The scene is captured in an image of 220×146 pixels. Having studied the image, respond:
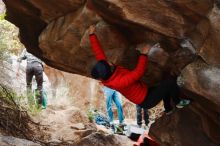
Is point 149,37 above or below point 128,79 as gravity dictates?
above

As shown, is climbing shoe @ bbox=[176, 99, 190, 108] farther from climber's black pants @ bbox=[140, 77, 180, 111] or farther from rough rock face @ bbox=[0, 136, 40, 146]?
rough rock face @ bbox=[0, 136, 40, 146]

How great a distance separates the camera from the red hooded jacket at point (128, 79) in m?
6.92

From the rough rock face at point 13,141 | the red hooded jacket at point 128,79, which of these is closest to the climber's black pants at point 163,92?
the red hooded jacket at point 128,79

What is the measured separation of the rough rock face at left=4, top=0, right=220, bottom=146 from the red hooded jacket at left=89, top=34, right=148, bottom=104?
289 millimetres

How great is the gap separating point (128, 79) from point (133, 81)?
0.12 meters

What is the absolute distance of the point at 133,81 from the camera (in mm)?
6984

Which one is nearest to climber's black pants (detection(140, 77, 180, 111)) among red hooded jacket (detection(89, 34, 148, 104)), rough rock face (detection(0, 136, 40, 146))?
red hooded jacket (detection(89, 34, 148, 104))

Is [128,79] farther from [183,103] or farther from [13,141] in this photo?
[13,141]

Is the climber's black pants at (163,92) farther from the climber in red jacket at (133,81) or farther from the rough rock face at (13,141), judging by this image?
the rough rock face at (13,141)

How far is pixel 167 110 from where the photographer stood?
7.78 metres

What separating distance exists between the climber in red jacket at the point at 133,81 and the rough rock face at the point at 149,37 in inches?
8.7

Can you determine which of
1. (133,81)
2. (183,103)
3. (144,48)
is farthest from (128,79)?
(183,103)

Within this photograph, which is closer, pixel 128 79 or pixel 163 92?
pixel 128 79

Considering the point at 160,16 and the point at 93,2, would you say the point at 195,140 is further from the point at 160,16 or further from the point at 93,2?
the point at 93,2
